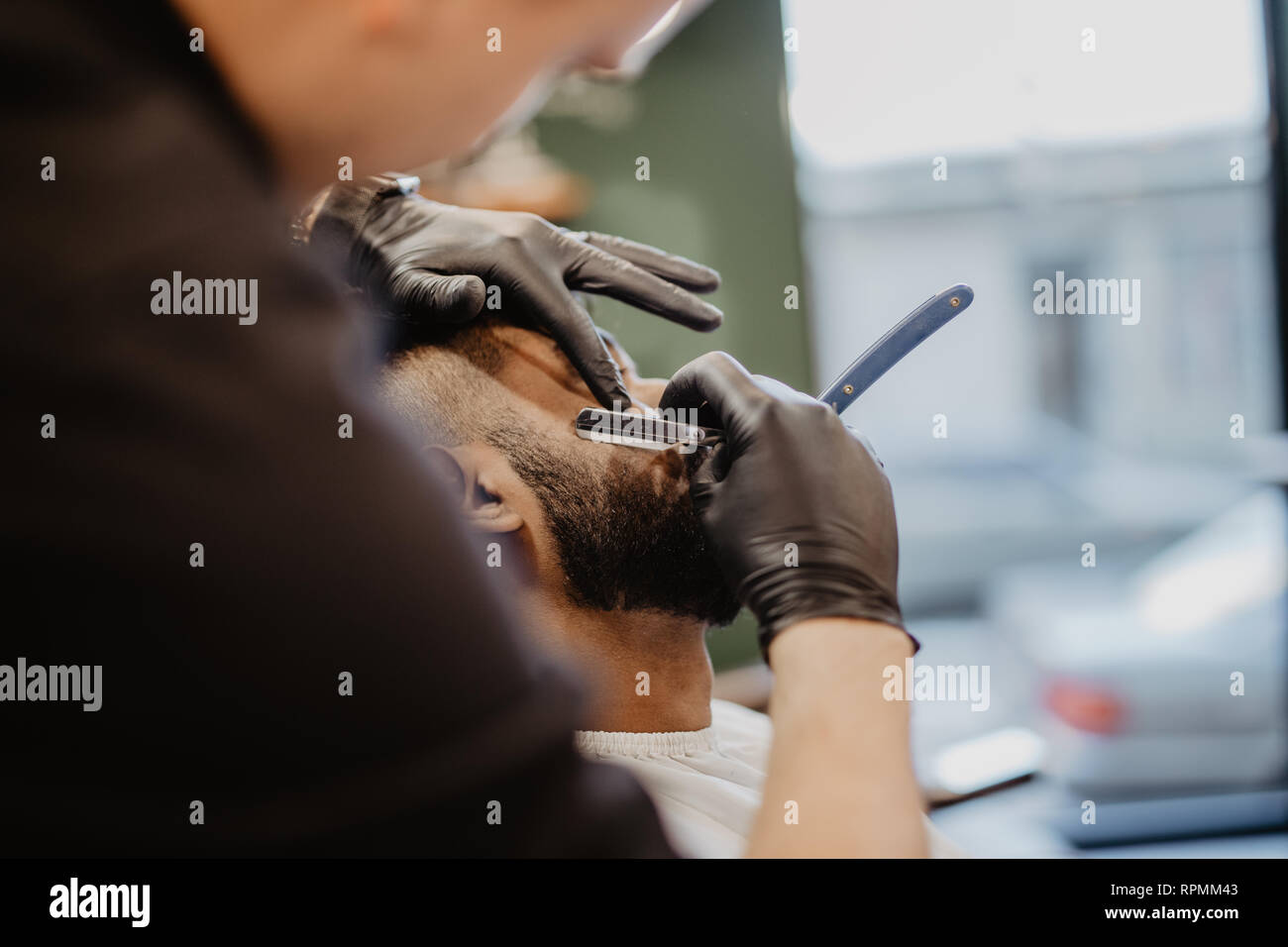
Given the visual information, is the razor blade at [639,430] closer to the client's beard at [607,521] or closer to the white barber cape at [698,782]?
the client's beard at [607,521]

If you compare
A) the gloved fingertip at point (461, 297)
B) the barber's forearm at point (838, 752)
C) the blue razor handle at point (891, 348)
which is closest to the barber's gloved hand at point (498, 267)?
the gloved fingertip at point (461, 297)

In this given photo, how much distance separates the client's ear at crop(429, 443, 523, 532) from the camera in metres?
1.16

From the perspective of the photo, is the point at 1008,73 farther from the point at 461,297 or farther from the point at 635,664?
the point at 635,664

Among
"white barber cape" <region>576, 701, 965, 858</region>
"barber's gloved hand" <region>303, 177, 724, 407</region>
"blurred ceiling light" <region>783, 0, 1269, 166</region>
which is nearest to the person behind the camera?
"white barber cape" <region>576, 701, 965, 858</region>

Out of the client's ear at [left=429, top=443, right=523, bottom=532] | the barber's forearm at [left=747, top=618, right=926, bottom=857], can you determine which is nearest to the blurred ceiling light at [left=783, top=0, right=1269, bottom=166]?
the client's ear at [left=429, top=443, right=523, bottom=532]

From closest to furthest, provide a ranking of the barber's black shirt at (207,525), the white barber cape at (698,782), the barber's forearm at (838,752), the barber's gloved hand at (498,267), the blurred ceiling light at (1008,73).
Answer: the barber's black shirt at (207,525) < the barber's forearm at (838,752) < the white barber cape at (698,782) < the barber's gloved hand at (498,267) < the blurred ceiling light at (1008,73)

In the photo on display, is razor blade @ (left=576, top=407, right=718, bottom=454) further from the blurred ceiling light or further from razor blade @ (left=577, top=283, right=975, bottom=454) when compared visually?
the blurred ceiling light

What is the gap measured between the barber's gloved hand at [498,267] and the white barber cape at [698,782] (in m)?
0.44

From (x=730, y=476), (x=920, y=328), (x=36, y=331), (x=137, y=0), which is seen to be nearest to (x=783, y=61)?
(x=920, y=328)

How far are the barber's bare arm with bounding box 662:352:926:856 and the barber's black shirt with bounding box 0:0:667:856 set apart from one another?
1.06 ft

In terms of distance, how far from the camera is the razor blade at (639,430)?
112 cm

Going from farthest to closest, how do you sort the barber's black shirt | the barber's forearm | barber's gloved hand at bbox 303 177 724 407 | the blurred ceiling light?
the blurred ceiling light, barber's gloved hand at bbox 303 177 724 407, the barber's forearm, the barber's black shirt

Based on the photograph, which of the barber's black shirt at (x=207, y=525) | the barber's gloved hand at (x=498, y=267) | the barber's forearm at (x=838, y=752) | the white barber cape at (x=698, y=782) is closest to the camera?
the barber's black shirt at (x=207, y=525)

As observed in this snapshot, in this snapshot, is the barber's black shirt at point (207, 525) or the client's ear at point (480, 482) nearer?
the barber's black shirt at point (207, 525)
